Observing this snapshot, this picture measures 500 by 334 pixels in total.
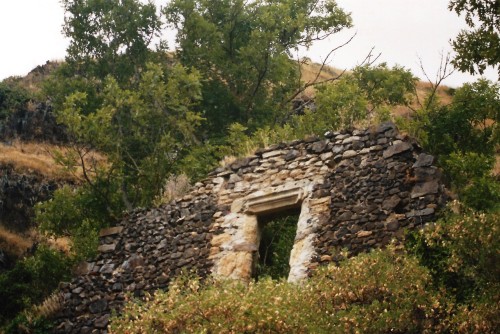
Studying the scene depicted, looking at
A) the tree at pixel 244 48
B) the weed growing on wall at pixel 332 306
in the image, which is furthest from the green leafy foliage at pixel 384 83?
the weed growing on wall at pixel 332 306

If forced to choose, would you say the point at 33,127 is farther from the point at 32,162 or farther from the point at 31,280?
the point at 31,280

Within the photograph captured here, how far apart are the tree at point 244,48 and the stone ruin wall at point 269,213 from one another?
843 centimetres

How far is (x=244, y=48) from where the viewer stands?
21.8m

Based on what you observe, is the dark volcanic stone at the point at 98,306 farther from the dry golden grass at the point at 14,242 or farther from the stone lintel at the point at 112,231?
the dry golden grass at the point at 14,242

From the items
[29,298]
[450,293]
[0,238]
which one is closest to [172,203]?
[29,298]

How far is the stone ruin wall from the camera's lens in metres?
11.0

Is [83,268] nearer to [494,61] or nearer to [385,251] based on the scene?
[385,251]

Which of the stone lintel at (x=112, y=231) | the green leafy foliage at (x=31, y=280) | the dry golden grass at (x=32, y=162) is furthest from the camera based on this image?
the dry golden grass at (x=32, y=162)

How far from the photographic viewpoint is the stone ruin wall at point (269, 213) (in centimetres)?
1100

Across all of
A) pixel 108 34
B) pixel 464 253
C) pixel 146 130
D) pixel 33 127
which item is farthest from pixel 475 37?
pixel 33 127

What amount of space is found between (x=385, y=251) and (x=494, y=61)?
9.76ft

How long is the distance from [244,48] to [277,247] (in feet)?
28.9

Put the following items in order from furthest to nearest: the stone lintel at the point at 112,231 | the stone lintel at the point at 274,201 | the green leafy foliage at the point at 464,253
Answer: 1. the stone lintel at the point at 112,231
2. the stone lintel at the point at 274,201
3. the green leafy foliage at the point at 464,253

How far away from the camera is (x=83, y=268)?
43.3 ft
